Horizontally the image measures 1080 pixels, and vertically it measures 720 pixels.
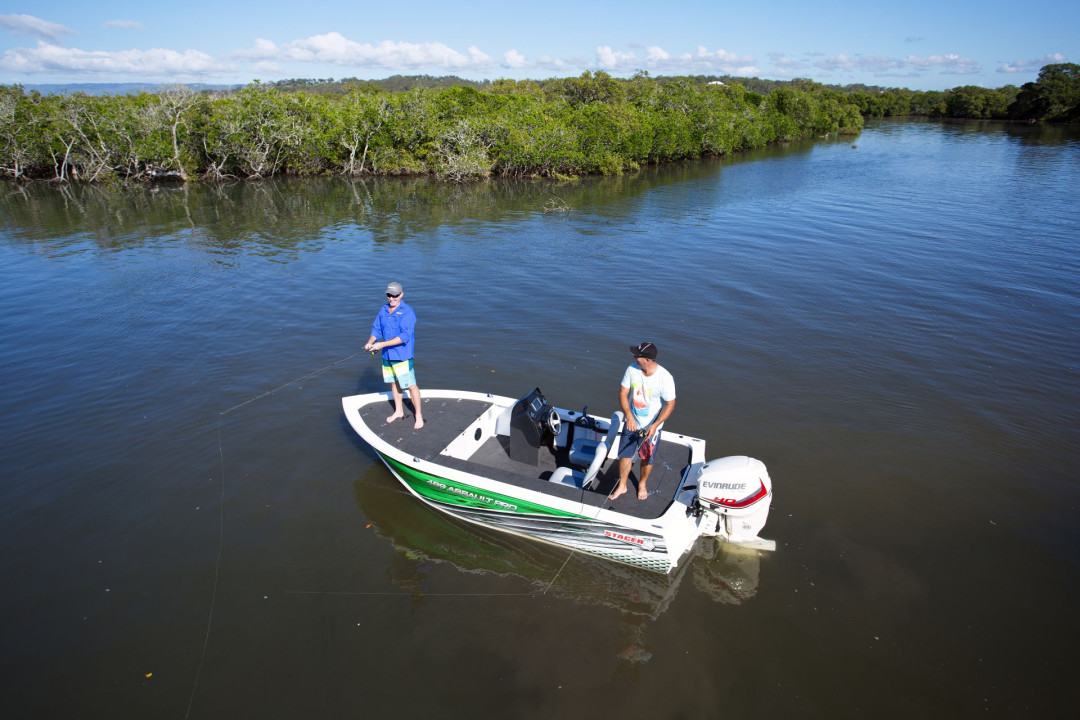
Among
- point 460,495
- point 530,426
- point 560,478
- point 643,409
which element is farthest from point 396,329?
point 643,409

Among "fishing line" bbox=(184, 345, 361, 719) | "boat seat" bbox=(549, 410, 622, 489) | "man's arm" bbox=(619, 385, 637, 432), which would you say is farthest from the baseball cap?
"fishing line" bbox=(184, 345, 361, 719)

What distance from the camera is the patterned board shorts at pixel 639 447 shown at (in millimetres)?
6461

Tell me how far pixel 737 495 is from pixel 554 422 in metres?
2.70

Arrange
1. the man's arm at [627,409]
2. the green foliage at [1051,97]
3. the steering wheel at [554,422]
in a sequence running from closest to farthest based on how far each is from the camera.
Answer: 1. the man's arm at [627,409]
2. the steering wheel at [554,422]
3. the green foliage at [1051,97]

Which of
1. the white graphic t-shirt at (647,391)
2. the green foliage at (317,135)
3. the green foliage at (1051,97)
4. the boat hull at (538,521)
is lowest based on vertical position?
the boat hull at (538,521)

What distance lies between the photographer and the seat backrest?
23.3ft

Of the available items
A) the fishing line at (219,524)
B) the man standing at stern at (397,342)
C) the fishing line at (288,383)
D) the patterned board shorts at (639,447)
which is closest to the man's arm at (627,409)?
the patterned board shorts at (639,447)

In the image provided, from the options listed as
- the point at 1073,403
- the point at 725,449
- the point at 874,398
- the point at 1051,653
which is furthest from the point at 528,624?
the point at 1073,403

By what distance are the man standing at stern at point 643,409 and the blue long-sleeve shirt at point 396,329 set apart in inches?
122

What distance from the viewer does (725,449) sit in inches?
354

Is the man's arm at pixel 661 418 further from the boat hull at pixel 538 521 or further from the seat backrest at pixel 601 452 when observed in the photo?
the boat hull at pixel 538 521

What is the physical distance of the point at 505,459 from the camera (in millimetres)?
7992

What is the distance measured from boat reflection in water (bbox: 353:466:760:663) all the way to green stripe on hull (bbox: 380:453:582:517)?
1.56 feet

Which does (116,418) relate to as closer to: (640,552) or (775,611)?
(640,552)
